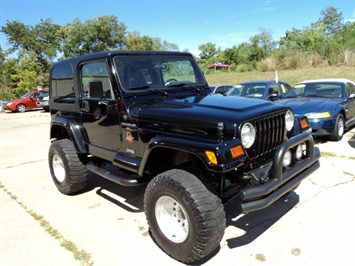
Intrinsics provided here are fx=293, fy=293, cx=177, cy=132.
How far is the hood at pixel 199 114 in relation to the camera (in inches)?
105

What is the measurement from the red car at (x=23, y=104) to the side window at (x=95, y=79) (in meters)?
18.6

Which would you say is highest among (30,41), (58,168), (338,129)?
(30,41)

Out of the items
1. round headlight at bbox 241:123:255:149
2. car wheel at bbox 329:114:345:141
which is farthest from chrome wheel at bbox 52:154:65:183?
car wheel at bbox 329:114:345:141

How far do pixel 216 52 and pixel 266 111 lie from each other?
69967mm

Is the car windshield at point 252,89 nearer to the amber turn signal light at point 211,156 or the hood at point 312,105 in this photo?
the hood at point 312,105

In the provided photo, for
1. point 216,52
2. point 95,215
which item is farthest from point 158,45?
point 95,215

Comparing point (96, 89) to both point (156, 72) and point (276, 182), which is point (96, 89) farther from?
point (276, 182)

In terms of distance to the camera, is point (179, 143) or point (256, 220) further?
point (256, 220)

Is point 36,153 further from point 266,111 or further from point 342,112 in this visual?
point 342,112

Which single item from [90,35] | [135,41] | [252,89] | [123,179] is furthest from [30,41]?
[123,179]

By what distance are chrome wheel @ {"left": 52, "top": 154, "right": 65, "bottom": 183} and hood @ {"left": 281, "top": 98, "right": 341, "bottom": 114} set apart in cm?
510

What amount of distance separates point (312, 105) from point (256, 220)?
4.35 m

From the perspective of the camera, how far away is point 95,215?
12.8 ft

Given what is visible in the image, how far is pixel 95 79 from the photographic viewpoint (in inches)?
149
